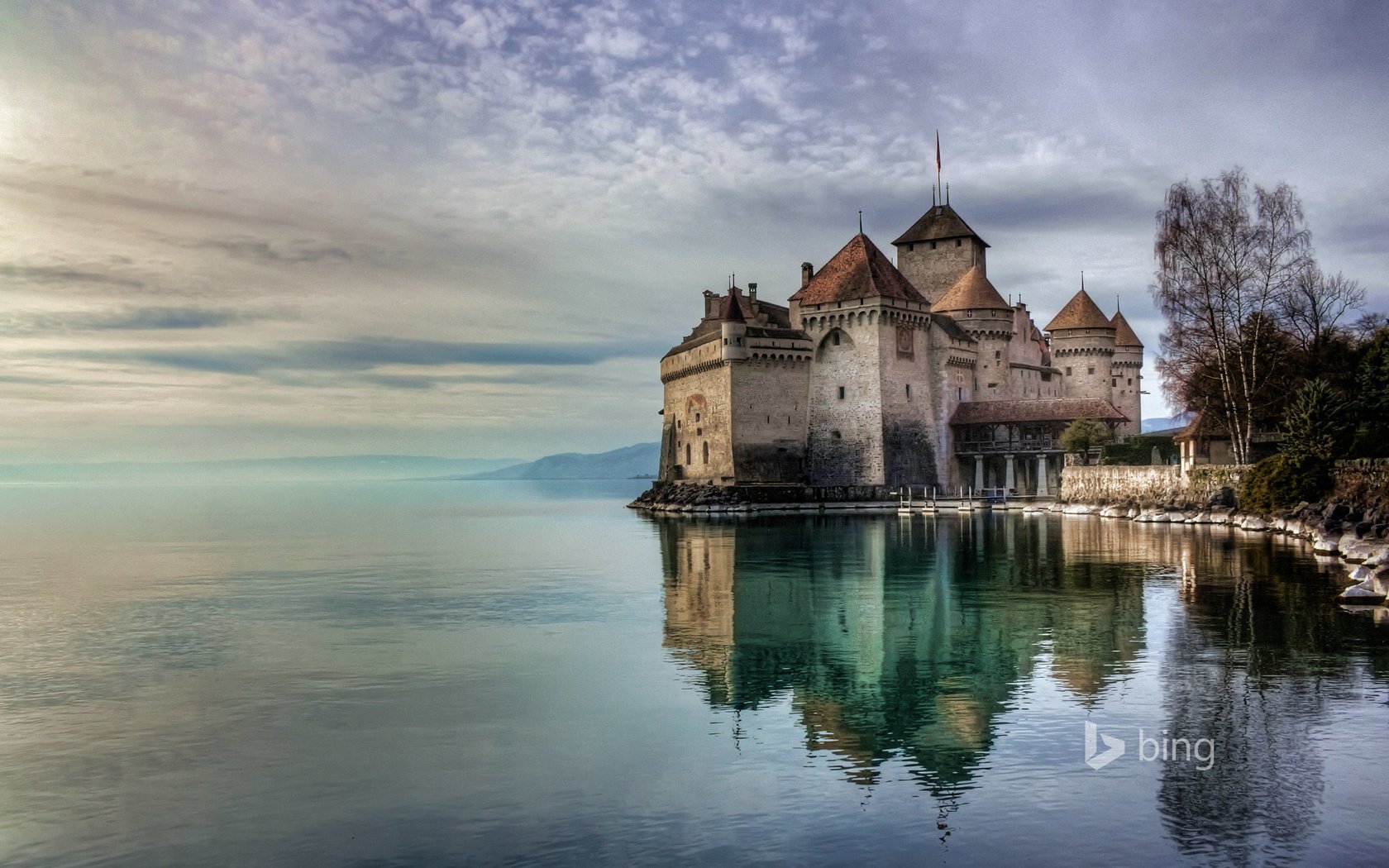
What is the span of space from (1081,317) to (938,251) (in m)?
8.51

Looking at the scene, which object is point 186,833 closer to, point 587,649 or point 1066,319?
point 587,649

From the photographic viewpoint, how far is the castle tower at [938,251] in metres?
58.9

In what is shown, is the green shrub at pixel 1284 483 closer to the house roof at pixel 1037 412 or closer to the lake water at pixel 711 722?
the lake water at pixel 711 722

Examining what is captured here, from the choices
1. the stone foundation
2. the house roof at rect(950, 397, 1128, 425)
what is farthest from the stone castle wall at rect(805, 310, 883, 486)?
the house roof at rect(950, 397, 1128, 425)

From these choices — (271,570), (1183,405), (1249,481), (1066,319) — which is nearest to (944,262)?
(1066,319)

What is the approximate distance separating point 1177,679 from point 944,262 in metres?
49.6

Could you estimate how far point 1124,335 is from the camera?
6206 cm

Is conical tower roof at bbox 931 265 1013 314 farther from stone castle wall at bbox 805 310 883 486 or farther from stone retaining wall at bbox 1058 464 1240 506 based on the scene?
stone retaining wall at bbox 1058 464 1240 506

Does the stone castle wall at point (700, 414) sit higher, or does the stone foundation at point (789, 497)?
the stone castle wall at point (700, 414)

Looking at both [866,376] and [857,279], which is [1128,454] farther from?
[857,279]

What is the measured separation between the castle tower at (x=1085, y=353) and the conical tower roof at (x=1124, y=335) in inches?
50.9

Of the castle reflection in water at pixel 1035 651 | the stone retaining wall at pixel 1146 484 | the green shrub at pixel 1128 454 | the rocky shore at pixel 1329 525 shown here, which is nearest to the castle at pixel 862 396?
the green shrub at pixel 1128 454

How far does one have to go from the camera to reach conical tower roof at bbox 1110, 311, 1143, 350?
203 feet

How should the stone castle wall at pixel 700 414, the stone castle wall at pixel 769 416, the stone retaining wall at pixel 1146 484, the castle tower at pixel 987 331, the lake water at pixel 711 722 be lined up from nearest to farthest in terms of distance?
the lake water at pixel 711 722, the stone retaining wall at pixel 1146 484, the stone castle wall at pixel 769 416, the stone castle wall at pixel 700 414, the castle tower at pixel 987 331
